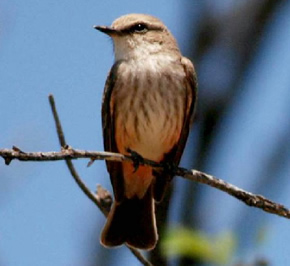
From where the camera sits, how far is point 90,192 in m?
3.25

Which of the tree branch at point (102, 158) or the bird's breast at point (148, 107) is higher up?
the tree branch at point (102, 158)

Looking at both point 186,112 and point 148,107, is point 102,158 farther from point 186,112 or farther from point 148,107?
point 186,112

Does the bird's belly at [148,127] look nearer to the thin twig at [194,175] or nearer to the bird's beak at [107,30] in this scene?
the bird's beak at [107,30]

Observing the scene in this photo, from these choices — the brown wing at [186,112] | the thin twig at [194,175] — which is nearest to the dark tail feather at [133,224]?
the brown wing at [186,112]

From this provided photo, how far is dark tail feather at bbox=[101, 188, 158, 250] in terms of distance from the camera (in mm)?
4074

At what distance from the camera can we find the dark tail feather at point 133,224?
13.4 ft

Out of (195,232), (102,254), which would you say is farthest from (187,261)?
(102,254)

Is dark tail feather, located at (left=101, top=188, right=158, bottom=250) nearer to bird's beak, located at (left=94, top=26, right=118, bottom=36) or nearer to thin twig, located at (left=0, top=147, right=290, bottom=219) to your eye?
thin twig, located at (left=0, top=147, right=290, bottom=219)

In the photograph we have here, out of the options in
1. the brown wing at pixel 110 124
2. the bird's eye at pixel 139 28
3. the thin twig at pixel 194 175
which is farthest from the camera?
the bird's eye at pixel 139 28

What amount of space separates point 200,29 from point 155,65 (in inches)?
36.7

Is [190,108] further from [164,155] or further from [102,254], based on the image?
[102,254]

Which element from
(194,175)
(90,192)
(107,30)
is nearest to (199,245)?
(194,175)

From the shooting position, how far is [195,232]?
2.72 metres

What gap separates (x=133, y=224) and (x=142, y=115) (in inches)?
30.9
